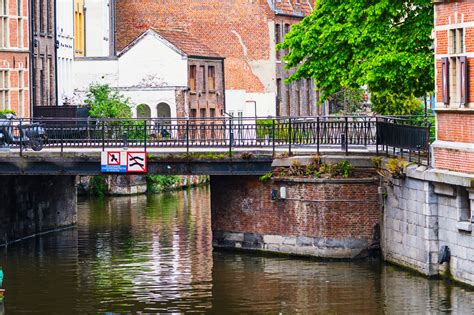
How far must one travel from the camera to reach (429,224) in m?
42.2

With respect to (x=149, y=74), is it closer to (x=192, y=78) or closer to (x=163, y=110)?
(x=163, y=110)

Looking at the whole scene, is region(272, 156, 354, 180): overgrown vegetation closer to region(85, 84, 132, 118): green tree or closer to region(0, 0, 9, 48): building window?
region(0, 0, 9, 48): building window

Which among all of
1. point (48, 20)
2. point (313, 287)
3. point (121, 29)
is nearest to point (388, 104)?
point (48, 20)

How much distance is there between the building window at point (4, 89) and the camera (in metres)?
66.2

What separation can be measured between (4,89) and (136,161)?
58.8ft

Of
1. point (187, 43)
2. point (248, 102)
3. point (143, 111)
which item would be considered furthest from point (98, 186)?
point (248, 102)

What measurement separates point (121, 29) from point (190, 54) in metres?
8.51

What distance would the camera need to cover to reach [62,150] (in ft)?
167

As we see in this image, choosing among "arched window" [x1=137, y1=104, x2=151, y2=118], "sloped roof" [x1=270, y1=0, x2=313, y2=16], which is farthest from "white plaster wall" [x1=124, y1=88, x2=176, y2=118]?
"sloped roof" [x1=270, y1=0, x2=313, y2=16]

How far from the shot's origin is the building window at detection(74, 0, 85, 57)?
80188 millimetres

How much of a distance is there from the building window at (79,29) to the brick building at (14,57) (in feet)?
38.6

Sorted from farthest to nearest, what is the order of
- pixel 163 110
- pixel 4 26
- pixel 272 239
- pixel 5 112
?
pixel 163 110
pixel 4 26
pixel 5 112
pixel 272 239

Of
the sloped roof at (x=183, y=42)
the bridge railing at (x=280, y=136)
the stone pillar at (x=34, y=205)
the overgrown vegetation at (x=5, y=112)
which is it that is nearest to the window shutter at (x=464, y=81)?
the bridge railing at (x=280, y=136)

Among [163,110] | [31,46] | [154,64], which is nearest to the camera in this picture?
[31,46]
